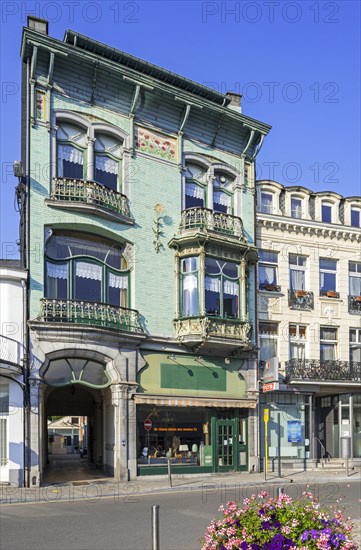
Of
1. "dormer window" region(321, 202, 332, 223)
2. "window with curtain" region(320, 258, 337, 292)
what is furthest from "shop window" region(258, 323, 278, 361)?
"dormer window" region(321, 202, 332, 223)

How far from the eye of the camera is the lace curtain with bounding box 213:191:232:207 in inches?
1130

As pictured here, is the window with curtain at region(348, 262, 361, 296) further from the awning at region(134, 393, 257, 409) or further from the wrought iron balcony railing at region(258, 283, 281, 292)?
the awning at region(134, 393, 257, 409)

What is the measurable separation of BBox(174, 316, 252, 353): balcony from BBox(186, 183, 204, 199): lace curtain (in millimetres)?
5276

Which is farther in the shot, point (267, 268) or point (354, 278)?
point (354, 278)

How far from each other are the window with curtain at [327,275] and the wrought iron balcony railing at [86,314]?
11.3 metres

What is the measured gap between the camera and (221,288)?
26.8 m

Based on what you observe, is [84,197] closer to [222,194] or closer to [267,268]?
[222,194]

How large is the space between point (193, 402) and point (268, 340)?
20.1 ft

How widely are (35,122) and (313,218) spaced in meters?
Answer: 14.7

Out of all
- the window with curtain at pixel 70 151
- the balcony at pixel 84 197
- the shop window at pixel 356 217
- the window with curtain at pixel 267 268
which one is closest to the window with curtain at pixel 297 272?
the window with curtain at pixel 267 268

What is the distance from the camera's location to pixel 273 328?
101ft

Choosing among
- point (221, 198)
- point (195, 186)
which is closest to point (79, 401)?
point (195, 186)

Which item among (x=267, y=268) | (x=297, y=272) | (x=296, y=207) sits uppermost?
(x=296, y=207)

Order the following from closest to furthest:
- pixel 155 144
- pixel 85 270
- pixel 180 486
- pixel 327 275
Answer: pixel 180 486
pixel 85 270
pixel 155 144
pixel 327 275
